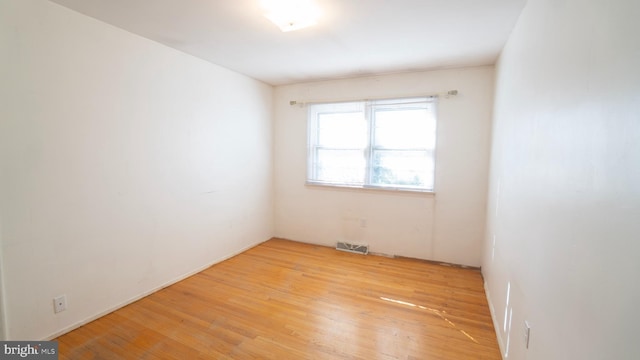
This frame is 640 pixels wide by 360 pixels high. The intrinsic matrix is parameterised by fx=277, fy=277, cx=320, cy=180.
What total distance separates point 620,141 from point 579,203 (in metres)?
0.31

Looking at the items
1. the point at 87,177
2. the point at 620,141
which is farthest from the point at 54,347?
the point at 620,141

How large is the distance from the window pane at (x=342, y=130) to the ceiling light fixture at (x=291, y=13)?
6.27ft

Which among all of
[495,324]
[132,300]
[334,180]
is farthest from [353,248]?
[132,300]

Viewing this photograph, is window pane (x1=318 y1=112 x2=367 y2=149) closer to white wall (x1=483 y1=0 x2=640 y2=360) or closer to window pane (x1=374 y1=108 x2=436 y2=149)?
window pane (x1=374 y1=108 x2=436 y2=149)

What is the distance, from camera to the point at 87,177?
2277 mm

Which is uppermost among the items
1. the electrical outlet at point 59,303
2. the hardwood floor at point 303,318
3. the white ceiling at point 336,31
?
the white ceiling at point 336,31

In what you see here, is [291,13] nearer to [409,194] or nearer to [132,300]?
[409,194]

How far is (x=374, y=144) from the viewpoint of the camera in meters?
3.98

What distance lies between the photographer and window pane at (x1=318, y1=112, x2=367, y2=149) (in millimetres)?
→ 4062

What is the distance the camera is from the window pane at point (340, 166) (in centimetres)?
412

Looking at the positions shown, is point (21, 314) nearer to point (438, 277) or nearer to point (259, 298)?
point (259, 298)

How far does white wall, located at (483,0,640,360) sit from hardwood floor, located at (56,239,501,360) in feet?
2.08

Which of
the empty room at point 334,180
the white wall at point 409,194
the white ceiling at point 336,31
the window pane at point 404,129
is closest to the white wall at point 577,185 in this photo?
the empty room at point 334,180

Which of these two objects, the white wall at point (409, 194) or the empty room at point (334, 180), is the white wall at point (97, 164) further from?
the white wall at point (409, 194)
